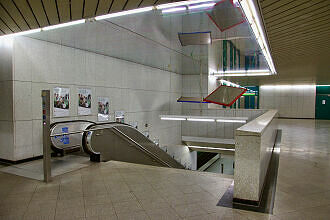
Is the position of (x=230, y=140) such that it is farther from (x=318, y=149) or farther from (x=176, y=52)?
(x=318, y=149)

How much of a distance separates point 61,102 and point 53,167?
213 cm

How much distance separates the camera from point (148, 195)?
3324 mm

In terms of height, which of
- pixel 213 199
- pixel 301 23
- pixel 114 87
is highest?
pixel 301 23

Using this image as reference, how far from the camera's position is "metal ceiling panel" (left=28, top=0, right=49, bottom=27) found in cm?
312

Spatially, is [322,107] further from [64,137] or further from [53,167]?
[53,167]

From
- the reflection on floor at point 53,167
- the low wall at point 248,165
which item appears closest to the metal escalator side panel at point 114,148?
the reflection on floor at point 53,167

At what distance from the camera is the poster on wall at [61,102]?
6203mm

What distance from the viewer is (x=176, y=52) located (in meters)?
12.3

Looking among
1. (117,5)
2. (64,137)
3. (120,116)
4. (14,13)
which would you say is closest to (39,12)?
(14,13)

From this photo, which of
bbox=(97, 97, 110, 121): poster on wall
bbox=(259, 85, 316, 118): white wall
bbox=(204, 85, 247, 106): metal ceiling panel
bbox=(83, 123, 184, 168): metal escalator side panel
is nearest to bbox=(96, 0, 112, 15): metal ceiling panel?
bbox=(83, 123, 184, 168): metal escalator side panel

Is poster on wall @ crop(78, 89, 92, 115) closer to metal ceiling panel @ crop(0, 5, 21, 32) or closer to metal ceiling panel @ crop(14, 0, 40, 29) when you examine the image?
metal ceiling panel @ crop(0, 5, 21, 32)

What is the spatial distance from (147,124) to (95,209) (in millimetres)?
7863

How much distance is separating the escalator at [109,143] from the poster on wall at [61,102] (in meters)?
0.34

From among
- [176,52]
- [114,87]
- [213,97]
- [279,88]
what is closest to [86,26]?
[114,87]
